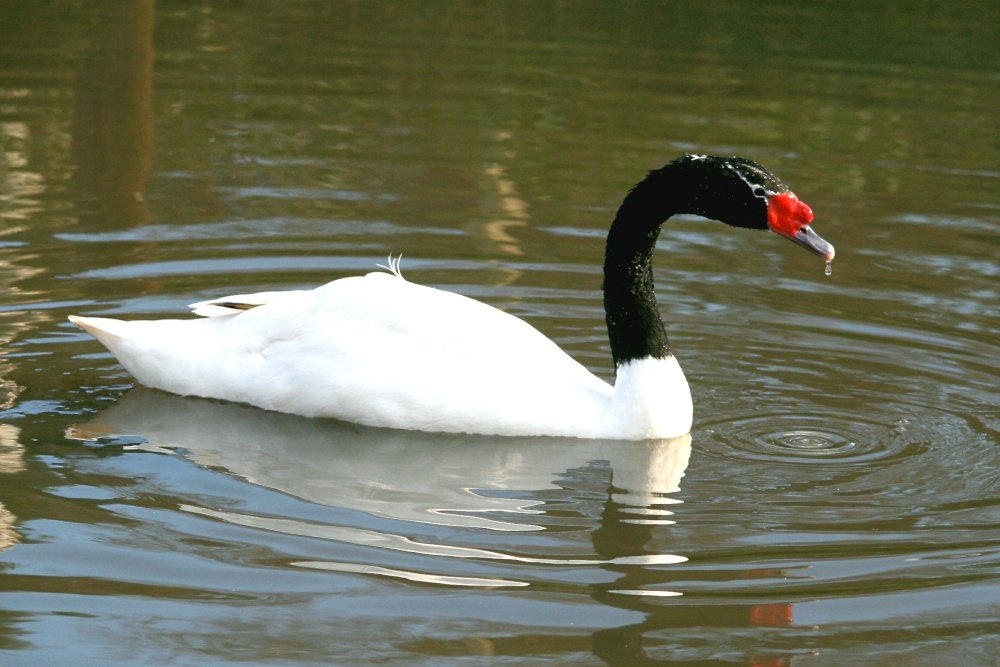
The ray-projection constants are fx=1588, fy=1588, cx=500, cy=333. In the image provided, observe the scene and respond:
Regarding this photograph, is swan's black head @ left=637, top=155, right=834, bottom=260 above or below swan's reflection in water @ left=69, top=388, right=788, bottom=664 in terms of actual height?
above

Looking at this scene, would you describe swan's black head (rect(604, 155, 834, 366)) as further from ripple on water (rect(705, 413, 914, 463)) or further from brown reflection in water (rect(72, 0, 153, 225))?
brown reflection in water (rect(72, 0, 153, 225))

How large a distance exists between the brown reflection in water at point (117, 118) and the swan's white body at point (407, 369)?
3.56 m

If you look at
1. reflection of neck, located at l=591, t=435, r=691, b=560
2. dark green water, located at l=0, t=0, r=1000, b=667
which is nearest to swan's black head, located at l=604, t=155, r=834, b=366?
reflection of neck, located at l=591, t=435, r=691, b=560

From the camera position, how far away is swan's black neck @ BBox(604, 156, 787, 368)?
7445 millimetres

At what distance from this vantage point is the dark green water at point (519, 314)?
230 inches

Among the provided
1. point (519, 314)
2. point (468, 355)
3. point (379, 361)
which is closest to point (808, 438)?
point (468, 355)

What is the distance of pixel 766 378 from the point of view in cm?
876

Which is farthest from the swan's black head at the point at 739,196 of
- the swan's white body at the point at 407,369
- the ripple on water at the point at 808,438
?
the ripple on water at the point at 808,438

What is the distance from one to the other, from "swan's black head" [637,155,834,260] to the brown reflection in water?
516 cm

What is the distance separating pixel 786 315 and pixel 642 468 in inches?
106

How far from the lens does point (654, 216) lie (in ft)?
25.8

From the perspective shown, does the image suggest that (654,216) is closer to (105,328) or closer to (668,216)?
(668,216)

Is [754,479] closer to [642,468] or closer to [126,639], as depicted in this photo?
[642,468]

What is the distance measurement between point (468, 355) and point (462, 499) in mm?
985
